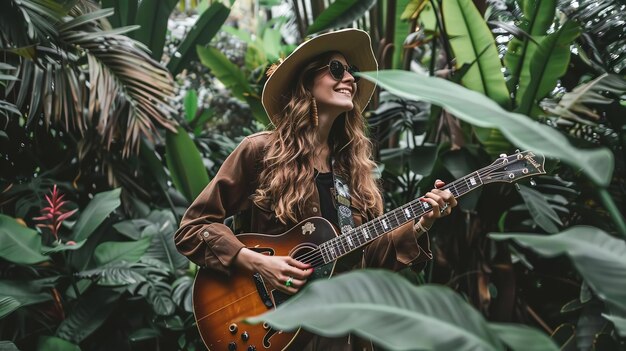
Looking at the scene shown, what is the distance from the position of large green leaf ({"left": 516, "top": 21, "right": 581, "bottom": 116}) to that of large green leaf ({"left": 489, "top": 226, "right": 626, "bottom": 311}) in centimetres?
247

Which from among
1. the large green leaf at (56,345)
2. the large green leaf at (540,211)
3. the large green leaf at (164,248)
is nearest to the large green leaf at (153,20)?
the large green leaf at (164,248)

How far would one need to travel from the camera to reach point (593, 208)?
3.73 metres

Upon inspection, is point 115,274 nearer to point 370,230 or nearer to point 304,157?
point 304,157

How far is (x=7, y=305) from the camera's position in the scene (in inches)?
117

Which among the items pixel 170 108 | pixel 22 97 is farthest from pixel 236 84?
pixel 22 97

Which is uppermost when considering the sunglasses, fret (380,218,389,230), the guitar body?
the sunglasses

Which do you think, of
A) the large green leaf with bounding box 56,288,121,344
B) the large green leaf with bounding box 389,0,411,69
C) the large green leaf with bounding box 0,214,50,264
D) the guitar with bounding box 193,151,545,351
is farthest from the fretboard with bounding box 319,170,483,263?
the large green leaf with bounding box 389,0,411,69

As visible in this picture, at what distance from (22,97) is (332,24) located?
5.68 feet

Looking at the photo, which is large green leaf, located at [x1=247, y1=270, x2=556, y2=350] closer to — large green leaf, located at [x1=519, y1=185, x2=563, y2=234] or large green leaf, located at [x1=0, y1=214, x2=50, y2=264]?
large green leaf, located at [x1=519, y1=185, x2=563, y2=234]

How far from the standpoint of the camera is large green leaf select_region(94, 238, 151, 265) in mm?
3441

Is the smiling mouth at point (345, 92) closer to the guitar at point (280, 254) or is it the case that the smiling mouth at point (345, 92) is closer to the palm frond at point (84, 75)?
the guitar at point (280, 254)

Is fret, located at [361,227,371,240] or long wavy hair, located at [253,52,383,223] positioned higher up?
long wavy hair, located at [253,52,383,223]

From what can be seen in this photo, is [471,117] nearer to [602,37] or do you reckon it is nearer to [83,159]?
[602,37]

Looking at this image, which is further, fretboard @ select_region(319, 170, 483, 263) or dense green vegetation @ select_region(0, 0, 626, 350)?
dense green vegetation @ select_region(0, 0, 626, 350)
